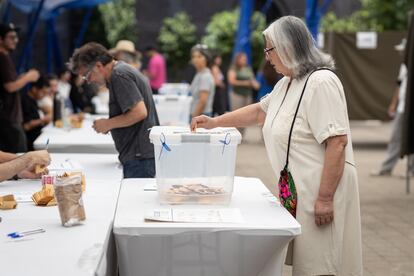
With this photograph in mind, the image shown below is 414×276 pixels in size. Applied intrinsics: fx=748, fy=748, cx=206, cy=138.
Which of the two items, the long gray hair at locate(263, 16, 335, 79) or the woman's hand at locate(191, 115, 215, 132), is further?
the woman's hand at locate(191, 115, 215, 132)

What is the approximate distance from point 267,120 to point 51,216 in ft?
3.84

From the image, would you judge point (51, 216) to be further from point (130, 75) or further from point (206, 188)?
point (130, 75)

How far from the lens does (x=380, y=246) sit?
6297 mm

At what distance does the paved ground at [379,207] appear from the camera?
5788mm

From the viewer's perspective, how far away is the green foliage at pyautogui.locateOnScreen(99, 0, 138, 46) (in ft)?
67.3

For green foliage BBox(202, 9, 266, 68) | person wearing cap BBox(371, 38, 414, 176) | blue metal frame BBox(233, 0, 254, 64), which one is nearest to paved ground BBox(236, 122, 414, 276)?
person wearing cap BBox(371, 38, 414, 176)

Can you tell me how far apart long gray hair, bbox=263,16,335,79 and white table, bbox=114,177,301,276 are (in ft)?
2.57

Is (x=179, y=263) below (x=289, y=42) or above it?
below

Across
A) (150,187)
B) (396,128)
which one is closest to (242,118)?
(150,187)

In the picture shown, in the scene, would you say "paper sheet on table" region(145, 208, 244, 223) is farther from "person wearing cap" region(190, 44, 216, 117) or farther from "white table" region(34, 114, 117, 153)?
"person wearing cap" region(190, 44, 216, 117)

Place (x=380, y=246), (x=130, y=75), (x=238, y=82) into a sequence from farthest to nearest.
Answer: (x=238, y=82) < (x=380, y=246) < (x=130, y=75)

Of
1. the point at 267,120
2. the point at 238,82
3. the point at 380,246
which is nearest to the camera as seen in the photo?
the point at 267,120

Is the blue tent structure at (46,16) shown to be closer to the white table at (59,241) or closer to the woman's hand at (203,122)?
the woman's hand at (203,122)

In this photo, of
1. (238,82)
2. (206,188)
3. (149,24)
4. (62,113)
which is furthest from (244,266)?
(149,24)
